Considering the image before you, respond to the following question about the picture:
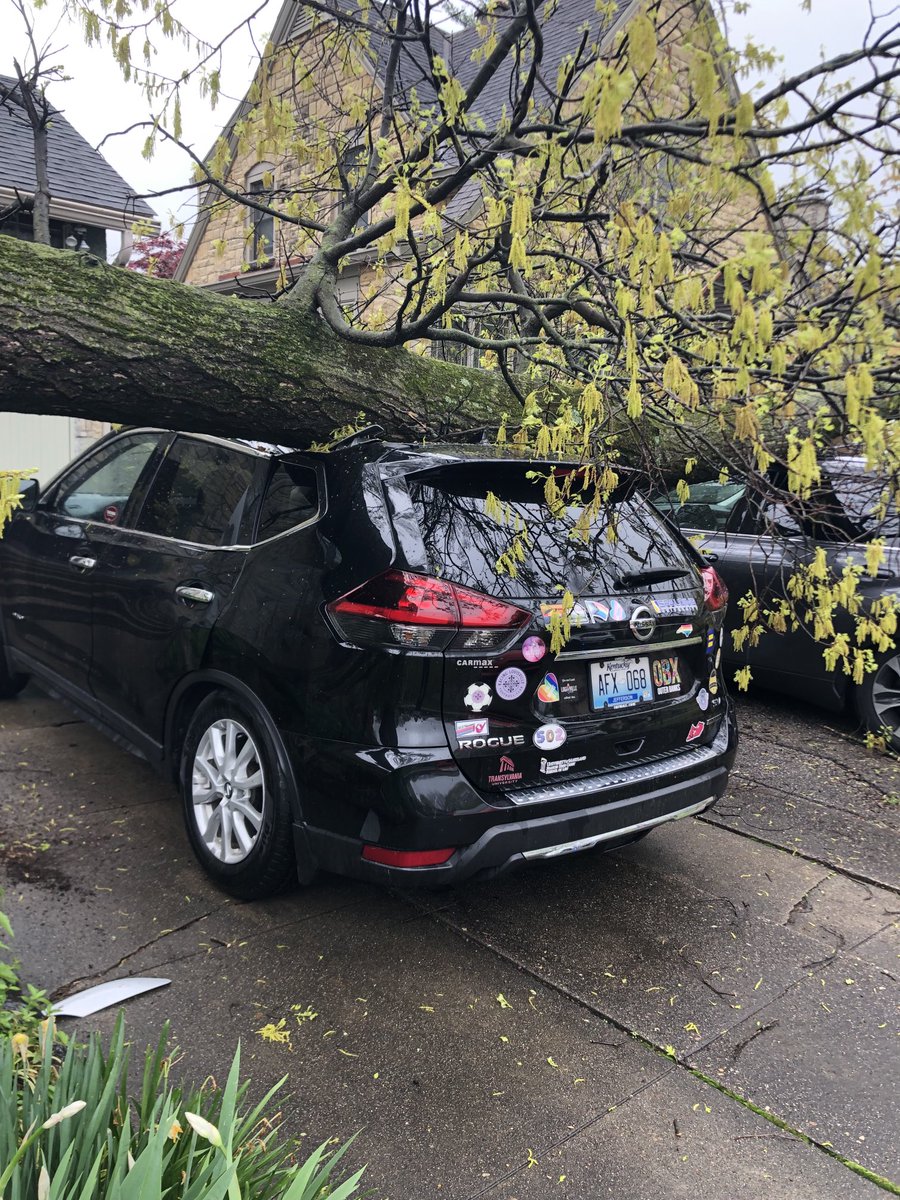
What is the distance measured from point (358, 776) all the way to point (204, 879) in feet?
3.77

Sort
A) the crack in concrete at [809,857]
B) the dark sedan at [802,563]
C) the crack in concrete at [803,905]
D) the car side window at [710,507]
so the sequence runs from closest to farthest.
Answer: the crack in concrete at [803,905], the crack in concrete at [809,857], the dark sedan at [802,563], the car side window at [710,507]

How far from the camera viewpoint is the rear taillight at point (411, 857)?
2.74m

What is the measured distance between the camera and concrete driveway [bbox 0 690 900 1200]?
229cm

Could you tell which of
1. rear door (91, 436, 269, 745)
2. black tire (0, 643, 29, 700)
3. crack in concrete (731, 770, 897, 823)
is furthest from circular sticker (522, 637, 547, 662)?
black tire (0, 643, 29, 700)

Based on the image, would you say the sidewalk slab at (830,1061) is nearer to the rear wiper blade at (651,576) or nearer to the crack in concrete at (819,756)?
the rear wiper blade at (651,576)

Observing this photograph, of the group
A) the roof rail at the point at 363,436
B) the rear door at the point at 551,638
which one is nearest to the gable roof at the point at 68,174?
the roof rail at the point at 363,436

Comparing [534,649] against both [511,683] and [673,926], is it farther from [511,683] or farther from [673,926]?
[673,926]

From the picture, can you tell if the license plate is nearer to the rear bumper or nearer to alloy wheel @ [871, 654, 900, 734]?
the rear bumper

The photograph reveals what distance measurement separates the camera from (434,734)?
276 cm

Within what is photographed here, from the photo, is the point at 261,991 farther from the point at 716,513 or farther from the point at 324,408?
the point at 716,513

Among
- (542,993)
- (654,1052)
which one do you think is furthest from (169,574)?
(654,1052)

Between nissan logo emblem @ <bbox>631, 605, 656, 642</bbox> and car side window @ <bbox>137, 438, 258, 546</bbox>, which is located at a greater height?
car side window @ <bbox>137, 438, 258, 546</bbox>

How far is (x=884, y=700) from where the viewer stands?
17.0 ft

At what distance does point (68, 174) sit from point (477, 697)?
1552 cm
